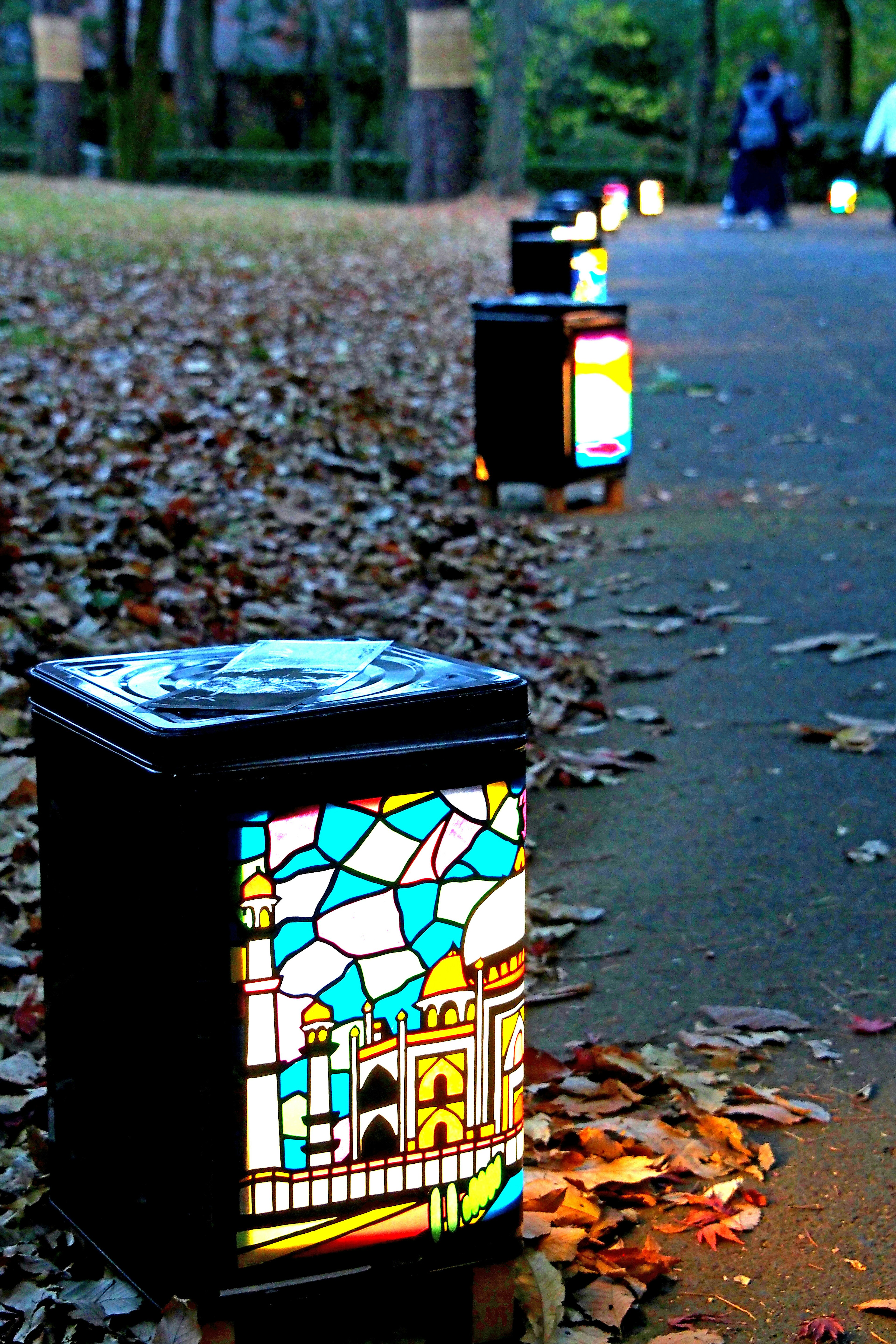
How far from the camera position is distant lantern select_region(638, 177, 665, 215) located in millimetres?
20375

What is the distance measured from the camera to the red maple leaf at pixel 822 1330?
8.86 feet

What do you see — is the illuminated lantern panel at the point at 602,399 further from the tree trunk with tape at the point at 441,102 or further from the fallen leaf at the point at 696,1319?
the tree trunk with tape at the point at 441,102

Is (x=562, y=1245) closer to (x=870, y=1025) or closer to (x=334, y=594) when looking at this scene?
(x=870, y=1025)

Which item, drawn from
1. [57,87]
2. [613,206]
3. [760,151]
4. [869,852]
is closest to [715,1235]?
[869,852]

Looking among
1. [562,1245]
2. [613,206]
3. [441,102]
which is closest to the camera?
[562,1245]

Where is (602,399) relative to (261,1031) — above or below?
above

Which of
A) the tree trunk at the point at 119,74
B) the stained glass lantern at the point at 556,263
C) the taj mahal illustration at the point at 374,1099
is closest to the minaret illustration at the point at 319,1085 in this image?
the taj mahal illustration at the point at 374,1099

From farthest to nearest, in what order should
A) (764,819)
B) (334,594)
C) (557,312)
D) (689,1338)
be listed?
1. (557,312)
2. (334,594)
3. (764,819)
4. (689,1338)

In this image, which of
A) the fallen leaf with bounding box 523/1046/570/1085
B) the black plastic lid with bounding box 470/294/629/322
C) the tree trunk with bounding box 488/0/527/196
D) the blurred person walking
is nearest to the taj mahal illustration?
the fallen leaf with bounding box 523/1046/570/1085

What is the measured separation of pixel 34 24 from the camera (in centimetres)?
3991

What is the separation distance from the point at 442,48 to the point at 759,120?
36.8ft

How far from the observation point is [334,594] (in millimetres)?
7402

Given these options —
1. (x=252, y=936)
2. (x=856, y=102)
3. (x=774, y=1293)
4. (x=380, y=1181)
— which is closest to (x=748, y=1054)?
(x=774, y=1293)

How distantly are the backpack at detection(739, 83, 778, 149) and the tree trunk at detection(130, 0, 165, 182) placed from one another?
16.8 metres
